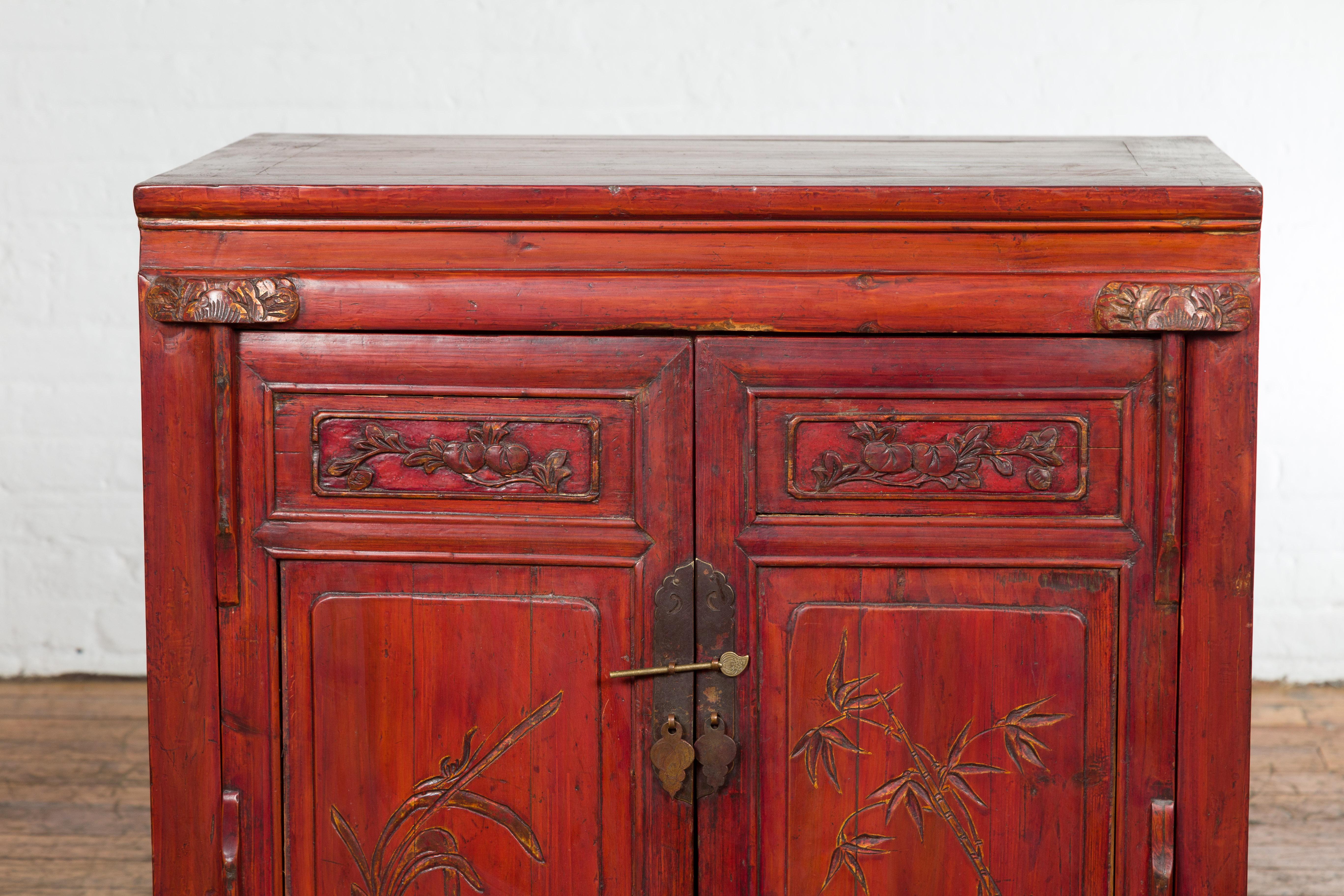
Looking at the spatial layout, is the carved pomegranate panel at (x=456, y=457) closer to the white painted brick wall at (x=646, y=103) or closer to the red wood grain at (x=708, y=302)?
the red wood grain at (x=708, y=302)

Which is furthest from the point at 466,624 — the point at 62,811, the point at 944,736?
the point at 62,811

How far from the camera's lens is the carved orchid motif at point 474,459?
73.9 inches

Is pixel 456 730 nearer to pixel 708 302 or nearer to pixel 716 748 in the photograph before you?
pixel 716 748

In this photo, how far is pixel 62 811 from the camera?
2.93 metres

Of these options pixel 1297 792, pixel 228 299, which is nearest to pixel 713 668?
pixel 228 299

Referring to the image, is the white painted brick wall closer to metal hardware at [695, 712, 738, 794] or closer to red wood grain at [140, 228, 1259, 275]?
red wood grain at [140, 228, 1259, 275]

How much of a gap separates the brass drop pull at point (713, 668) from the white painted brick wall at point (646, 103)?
5.86ft

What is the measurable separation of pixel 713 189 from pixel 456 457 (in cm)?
49

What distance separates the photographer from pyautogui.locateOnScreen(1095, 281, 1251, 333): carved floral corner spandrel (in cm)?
176

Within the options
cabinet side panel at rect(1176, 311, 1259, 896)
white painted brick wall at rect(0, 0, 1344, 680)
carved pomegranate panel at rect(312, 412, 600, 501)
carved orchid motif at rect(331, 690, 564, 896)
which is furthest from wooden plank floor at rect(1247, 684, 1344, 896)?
carved pomegranate panel at rect(312, 412, 600, 501)

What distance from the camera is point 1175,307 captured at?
5.79 feet

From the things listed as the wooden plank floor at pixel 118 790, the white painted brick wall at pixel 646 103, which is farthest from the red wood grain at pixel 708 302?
the white painted brick wall at pixel 646 103

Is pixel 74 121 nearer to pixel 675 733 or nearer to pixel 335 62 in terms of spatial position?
pixel 335 62

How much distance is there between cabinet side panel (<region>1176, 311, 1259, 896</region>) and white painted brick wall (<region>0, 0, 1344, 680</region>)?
1.66m
